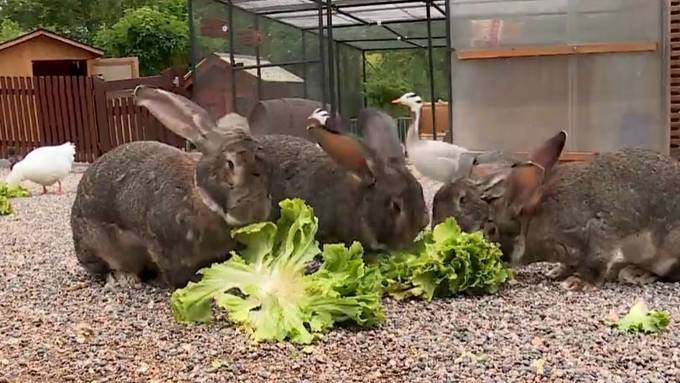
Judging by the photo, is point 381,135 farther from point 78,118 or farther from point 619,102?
point 78,118

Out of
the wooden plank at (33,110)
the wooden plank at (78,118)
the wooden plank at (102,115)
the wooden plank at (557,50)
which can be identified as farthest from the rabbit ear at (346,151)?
the wooden plank at (33,110)

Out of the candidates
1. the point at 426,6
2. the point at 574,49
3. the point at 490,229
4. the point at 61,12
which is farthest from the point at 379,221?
the point at 61,12

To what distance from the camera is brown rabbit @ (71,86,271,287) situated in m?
4.39

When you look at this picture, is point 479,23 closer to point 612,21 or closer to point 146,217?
point 612,21

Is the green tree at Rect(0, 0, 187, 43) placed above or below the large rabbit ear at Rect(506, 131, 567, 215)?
above

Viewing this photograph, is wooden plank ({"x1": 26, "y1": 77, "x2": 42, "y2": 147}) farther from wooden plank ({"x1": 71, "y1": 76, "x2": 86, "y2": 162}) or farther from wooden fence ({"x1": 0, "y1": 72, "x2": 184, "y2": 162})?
wooden plank ({"x1": 71, "y1": 76, "x2": 86, "y2": 162})

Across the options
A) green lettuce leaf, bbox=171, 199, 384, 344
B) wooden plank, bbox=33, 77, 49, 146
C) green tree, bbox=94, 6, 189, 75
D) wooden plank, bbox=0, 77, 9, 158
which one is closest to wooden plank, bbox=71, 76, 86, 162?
wooden plank, bbox=33, 77, 49, 146

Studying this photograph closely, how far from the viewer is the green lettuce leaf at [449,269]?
15.2ft

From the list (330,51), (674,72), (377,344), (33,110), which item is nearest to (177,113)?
(377,344)

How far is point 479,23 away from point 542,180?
5.53 m

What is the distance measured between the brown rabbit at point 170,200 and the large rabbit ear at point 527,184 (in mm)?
1347

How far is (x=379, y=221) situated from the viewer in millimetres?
5000

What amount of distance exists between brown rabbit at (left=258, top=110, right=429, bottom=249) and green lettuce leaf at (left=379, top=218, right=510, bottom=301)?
25 cm

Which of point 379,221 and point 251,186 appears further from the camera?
point 379,221
